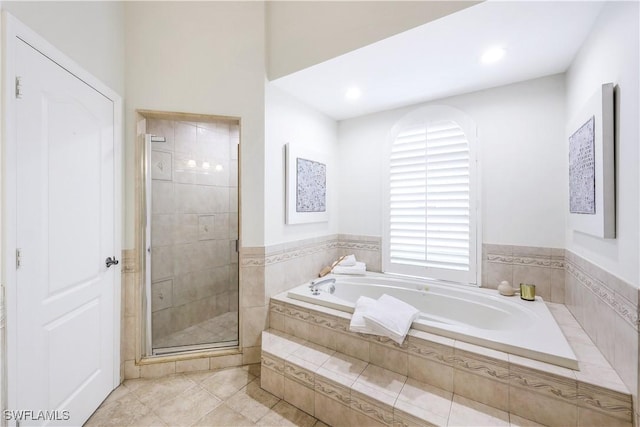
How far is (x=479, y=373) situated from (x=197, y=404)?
1.74 metres

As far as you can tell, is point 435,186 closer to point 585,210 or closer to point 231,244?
point 585,210

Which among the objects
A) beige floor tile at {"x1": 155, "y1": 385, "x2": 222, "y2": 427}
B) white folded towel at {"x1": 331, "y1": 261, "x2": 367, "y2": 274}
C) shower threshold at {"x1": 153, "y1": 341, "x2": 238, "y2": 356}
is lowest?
beige floor tile at {"x1": 155, "y1": 385, "x2": 222, "y2": 427}

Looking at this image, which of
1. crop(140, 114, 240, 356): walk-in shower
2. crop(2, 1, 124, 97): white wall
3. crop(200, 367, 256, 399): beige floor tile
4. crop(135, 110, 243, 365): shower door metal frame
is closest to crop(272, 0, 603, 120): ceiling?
crop(135, 110, 243, 365): shower door metal frame

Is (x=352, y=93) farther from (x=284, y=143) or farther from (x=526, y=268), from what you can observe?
(x=526, y=268)

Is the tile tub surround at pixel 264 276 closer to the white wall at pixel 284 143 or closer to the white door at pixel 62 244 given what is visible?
the white wall at pixel 284 143

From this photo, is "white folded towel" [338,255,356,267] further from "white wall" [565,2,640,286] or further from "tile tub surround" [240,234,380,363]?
"white wall" [565,2,640,286]

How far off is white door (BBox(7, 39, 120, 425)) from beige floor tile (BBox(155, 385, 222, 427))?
462 mm

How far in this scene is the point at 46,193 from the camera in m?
1.36

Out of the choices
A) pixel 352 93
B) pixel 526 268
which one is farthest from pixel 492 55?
pixel 526 268

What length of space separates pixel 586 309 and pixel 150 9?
3.62 metres

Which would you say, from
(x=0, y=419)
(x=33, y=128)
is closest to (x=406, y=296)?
(x=0, y=419)

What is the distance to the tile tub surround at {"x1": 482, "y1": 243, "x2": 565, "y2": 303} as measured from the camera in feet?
6.88

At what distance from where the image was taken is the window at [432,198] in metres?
2.41

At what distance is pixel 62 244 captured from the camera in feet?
4.79
